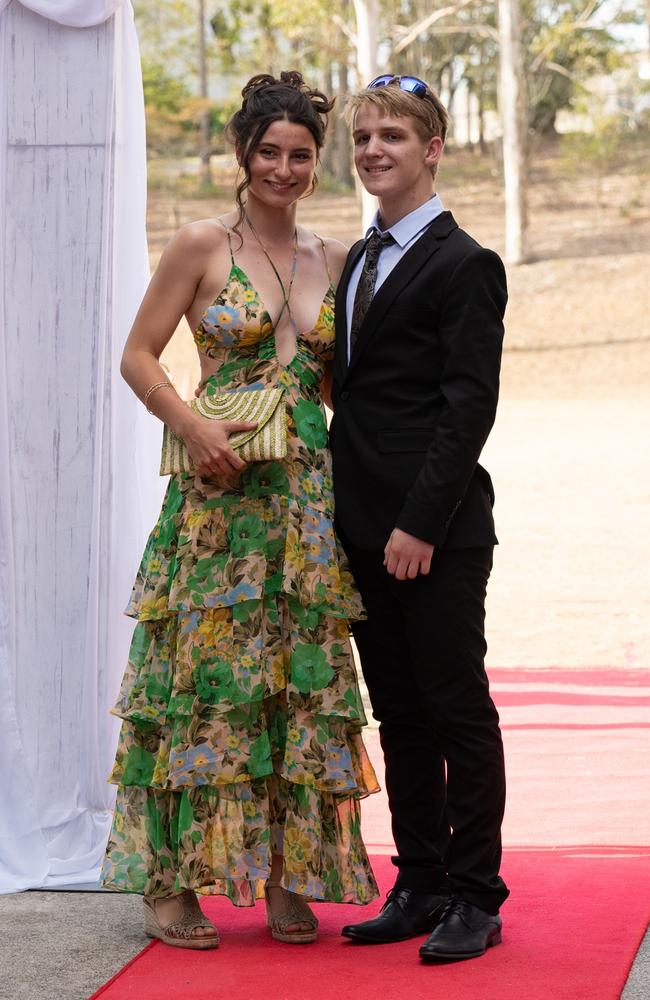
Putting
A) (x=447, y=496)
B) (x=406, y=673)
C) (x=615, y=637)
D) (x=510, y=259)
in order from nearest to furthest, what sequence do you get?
1. (x=447, y=496)
2. (x=406, y=673)
3. (x=615, y=637)
4. (x=510, y=259)

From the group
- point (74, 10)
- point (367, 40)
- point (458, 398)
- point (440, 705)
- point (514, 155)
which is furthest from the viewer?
point (514, 155)

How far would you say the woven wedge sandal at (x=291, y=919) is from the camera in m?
3.22

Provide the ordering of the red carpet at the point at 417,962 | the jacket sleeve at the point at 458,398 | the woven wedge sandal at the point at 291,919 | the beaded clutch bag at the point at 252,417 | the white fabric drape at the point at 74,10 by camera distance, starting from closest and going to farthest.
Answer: the red carpet at the point at 417,962
the jacket sleeve at the point at 458,398
the beaded clutch bag at the point at 252,417
the woven wedge sandal at the point at 291,919
the white fabric drape at the point at 74,10

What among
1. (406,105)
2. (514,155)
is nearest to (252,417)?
(406,105)

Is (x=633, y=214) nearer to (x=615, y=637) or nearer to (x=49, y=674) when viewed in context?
(x=615, y=637)

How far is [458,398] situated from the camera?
9.86 feet

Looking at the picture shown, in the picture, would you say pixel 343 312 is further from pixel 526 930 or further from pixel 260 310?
pixel 526 930

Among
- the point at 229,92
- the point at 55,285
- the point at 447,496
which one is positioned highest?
the point at 229,92

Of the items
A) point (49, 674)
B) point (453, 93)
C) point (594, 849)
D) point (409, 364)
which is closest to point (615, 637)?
point (594, 849)

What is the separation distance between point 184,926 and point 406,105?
1.80 metres

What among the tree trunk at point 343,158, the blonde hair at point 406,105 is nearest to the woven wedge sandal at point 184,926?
the blonde hair at point 406,105

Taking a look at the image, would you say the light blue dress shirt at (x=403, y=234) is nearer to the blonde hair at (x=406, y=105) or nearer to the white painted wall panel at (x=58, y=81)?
the blonde hair at (x=406, y=105)

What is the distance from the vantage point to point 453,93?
1678 inches

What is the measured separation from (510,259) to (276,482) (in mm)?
25378
